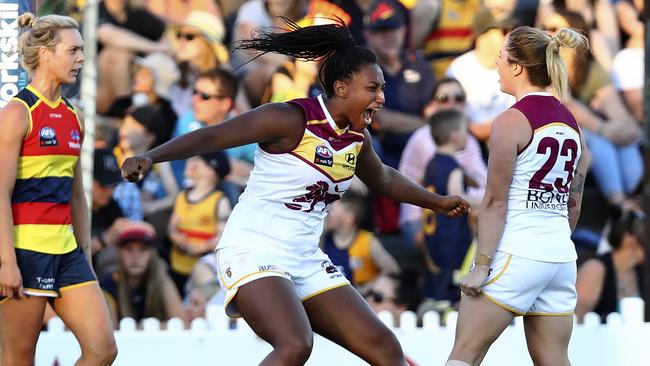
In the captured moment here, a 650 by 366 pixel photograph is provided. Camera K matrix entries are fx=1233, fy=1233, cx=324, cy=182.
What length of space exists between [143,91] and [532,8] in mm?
3150

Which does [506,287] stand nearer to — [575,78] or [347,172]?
[347,172]

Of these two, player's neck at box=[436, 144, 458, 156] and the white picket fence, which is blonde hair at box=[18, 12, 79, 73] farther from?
player's neck at box=[436, 144, 458, 156]

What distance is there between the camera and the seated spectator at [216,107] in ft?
31.7

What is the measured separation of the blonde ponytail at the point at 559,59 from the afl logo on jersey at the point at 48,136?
2.26 meters

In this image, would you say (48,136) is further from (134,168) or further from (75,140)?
(134,168)

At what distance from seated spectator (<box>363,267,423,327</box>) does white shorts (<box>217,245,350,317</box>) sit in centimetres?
332

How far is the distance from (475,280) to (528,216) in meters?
0.37

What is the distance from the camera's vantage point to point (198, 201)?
9.46 metres

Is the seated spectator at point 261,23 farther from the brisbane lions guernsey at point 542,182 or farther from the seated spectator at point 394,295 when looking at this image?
the brisbane lions guernsey at point 542,182

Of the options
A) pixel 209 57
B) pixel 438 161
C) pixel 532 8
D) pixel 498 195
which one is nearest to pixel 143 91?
pixel 209 57

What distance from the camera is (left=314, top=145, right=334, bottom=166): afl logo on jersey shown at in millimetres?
5488

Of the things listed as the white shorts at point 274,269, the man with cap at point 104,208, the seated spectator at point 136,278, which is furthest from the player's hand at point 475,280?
the man with cap at point 104,208

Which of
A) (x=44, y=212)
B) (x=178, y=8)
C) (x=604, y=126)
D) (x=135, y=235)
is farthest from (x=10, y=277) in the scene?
(x=604, y=126)

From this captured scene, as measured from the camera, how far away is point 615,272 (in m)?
9.20
